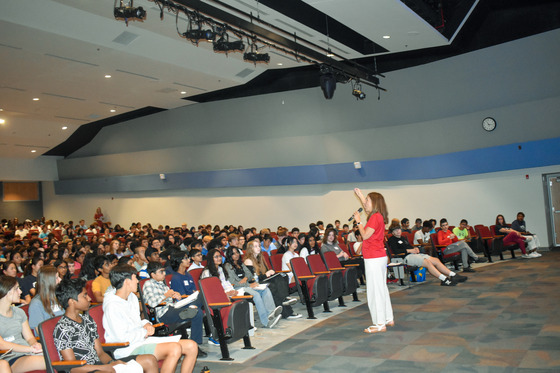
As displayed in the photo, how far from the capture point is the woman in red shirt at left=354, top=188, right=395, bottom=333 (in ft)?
19.4

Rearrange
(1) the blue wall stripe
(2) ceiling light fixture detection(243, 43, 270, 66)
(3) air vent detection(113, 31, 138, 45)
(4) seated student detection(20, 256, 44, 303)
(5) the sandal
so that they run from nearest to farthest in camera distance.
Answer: (5) the sandal → (4) seated student detection(20, 256, 44, 303) → (2) ceiling light fixture detection(243, 43, 270, 66) → (3) air vent detection(113, 31, 138, 45) → (1) the blue wall stripe

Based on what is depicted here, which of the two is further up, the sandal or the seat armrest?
the seat armrest

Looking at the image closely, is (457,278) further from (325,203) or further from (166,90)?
(166,90)

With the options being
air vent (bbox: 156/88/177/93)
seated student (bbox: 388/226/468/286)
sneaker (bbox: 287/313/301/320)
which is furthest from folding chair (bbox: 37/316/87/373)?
air vent (bbox: 156/88/177/93)

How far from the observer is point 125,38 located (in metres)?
10.6

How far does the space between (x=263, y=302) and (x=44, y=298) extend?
9.34 ft

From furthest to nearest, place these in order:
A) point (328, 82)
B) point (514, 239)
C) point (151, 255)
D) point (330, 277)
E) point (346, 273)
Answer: point (514, 239), point (328, 82), point (151, 255), point (346, 273), point (330, 277)

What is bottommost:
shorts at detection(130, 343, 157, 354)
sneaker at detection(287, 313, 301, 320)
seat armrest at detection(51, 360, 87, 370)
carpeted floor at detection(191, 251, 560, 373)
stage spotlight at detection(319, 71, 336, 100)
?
carpeted floor at detection(191, 251, 560, 373)

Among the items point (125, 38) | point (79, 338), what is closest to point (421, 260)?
point (79, 338)

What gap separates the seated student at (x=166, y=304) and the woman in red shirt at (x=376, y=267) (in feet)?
6.27

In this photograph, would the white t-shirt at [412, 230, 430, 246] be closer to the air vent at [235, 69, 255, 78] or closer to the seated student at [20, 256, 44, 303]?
the air vent at [235, 69, 255, 78]

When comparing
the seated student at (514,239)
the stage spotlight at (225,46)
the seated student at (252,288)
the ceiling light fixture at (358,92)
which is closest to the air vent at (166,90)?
the ceiling light fixture at (358,92)

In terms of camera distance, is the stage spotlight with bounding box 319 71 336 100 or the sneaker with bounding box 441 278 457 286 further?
the stage spotlight with bounding box 319 71 336 100

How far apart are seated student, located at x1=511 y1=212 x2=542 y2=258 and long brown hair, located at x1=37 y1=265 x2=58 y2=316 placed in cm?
1028
